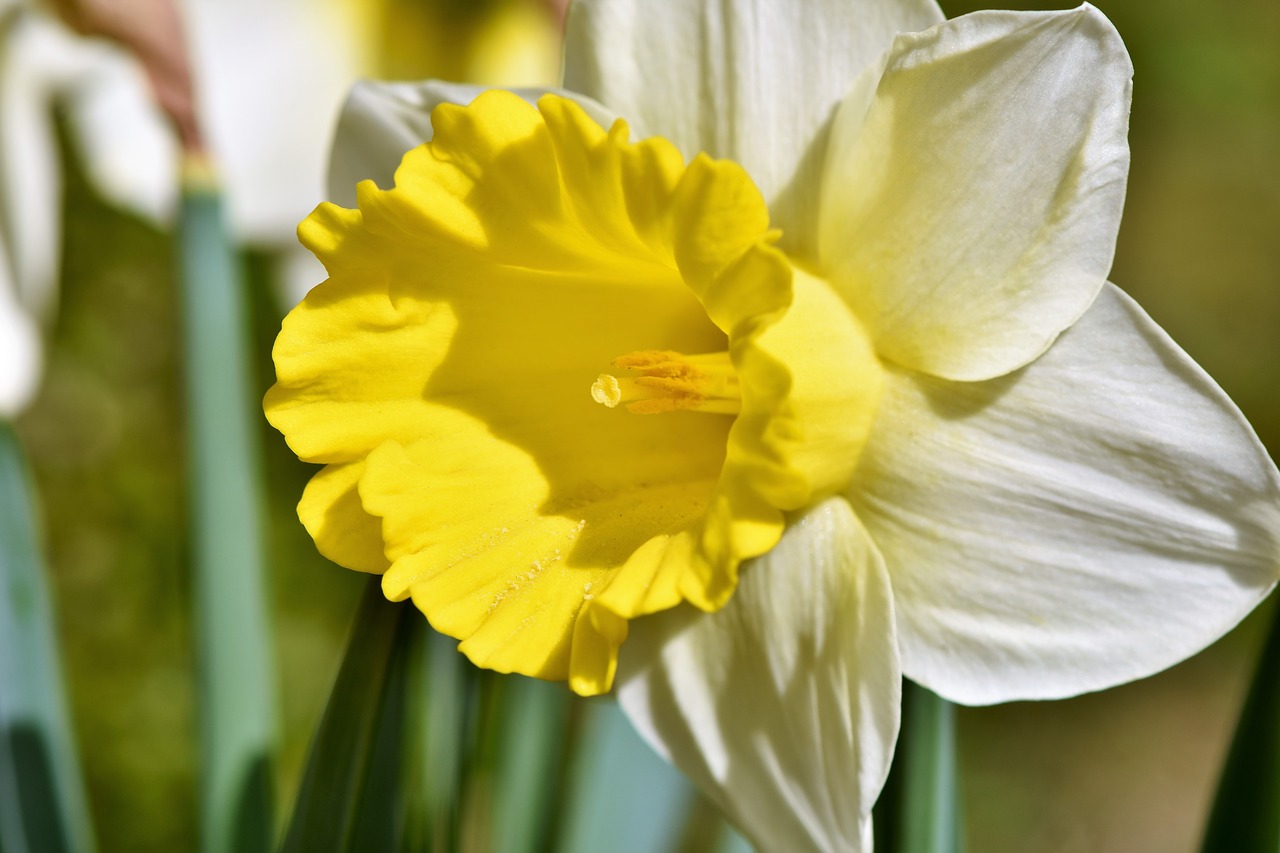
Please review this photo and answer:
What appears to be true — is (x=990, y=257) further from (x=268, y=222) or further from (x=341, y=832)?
(x=268, y=222)

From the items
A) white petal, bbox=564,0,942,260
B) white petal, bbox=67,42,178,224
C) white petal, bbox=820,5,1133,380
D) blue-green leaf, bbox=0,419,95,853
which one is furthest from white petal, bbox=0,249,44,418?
white petal, bbox=820,5,1133,380

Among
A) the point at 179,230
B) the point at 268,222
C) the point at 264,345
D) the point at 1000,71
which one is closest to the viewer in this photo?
the point at 1000,71

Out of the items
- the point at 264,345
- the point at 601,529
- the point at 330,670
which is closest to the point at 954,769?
the point at 601,529

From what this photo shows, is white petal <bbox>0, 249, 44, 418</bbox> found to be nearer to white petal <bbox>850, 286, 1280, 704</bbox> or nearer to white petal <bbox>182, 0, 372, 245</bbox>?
white petal <bbox>182, 0, 372, 245</bbox>

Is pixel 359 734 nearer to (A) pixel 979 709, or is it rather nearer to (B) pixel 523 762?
(B) pixel 523 762

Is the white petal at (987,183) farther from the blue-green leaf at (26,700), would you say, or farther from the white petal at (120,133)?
the white petal at (120,133)

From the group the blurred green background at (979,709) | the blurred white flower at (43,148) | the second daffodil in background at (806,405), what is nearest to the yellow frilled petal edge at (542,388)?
the second daffodil in background at (806,405)
